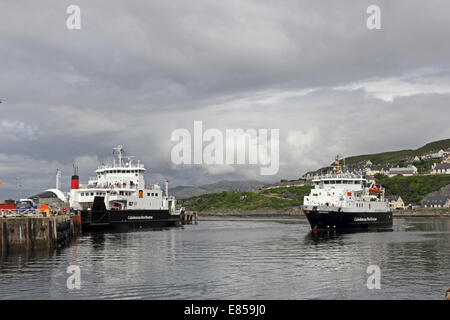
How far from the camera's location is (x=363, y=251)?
135 feet

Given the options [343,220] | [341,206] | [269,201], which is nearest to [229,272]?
[343,220]

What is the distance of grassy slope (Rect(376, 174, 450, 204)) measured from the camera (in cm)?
16488

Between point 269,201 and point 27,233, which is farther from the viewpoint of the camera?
point 269,201

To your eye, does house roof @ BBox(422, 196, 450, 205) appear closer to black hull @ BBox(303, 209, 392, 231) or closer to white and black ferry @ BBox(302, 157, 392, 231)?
white and black ferry @ BBox(302, 157, 392, 231)

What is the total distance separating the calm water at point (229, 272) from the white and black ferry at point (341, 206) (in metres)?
21.3

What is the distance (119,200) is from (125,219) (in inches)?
119

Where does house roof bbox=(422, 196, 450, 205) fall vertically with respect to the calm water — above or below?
below

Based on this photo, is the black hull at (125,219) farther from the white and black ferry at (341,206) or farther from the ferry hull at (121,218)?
the white and black ferry at (341,206)

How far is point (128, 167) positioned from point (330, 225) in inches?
1296

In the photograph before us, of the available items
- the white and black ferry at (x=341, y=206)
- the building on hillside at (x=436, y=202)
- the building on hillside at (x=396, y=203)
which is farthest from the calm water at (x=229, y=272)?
the building on hillside at (x=396, y=203)

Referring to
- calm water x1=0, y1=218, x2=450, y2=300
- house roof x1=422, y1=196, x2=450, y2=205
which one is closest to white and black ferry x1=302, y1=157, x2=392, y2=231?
calm water x1=0, y1=218, x2=450, y2=300

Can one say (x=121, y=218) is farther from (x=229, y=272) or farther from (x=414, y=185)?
(x=414, y=185)

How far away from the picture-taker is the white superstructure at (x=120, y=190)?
70250 millimetres

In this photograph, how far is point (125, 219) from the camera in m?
69.4
